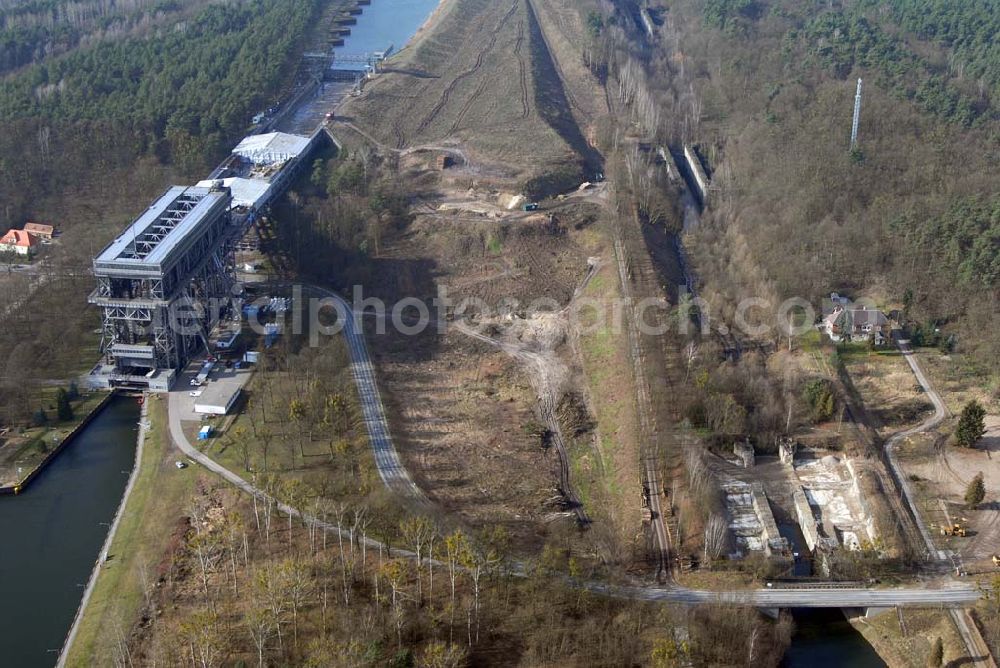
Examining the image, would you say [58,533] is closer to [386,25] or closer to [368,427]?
[368,427]

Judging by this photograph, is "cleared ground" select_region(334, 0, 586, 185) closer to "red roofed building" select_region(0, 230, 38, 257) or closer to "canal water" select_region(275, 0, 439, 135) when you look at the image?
"canal water" select_region(275, 0, 439, 135)

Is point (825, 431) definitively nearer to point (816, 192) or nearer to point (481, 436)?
point (481, 436)

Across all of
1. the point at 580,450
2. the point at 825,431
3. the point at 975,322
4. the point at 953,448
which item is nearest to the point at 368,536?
the point at 580,450

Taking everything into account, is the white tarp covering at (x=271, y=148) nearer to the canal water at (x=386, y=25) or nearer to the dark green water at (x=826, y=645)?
the canal water at (x=386, y=25)

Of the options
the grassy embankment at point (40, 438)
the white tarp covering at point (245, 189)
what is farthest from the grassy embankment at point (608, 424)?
the grassy embankment at point (40, 438)

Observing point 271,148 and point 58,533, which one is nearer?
point 58,533

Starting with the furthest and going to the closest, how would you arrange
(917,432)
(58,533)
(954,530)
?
(917,432) < (954,530) < (58,533)

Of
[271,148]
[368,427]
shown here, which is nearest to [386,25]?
[271,148]
